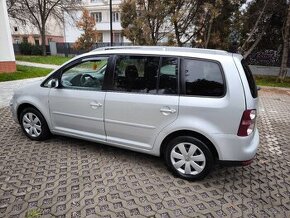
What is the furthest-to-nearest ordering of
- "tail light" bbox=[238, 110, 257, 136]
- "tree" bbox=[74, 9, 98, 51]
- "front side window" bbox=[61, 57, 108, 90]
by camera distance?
"tree" bbox=[74, 9, 98, 51], "front side window" bbox=[61, 57, 108, 90], "tail light" bbox=[238, 110, 257, 136]

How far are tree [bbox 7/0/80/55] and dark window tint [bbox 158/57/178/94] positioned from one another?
24361 millimetres

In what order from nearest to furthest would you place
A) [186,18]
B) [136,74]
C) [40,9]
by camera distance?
1. [136,74]
2. [186,18]
3. [40,9]

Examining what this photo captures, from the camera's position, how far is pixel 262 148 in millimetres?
4703

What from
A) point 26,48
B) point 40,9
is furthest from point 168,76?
point 26,48

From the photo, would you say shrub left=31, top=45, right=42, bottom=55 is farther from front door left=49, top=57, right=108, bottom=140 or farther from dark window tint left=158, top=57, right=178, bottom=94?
dark window tint left=158, top=57, right=178, bottom=94

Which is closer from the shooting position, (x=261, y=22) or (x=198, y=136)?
(x=198, y=136)

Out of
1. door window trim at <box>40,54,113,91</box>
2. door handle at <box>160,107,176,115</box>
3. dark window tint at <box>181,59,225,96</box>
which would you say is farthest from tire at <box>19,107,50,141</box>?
dark window tint at <box>181,59,225,96</box>

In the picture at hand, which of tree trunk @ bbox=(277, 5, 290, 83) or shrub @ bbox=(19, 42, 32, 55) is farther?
shrub @ bbox=(19, 42, 32, 55)

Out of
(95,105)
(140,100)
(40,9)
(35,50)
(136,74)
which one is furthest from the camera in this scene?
(35,50)

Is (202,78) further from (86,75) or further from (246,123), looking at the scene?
(86,75)

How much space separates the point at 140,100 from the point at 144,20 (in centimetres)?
1064

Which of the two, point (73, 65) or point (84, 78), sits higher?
point (73, 65)

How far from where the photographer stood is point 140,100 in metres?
3.50

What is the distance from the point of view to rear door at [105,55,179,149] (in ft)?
11.1
